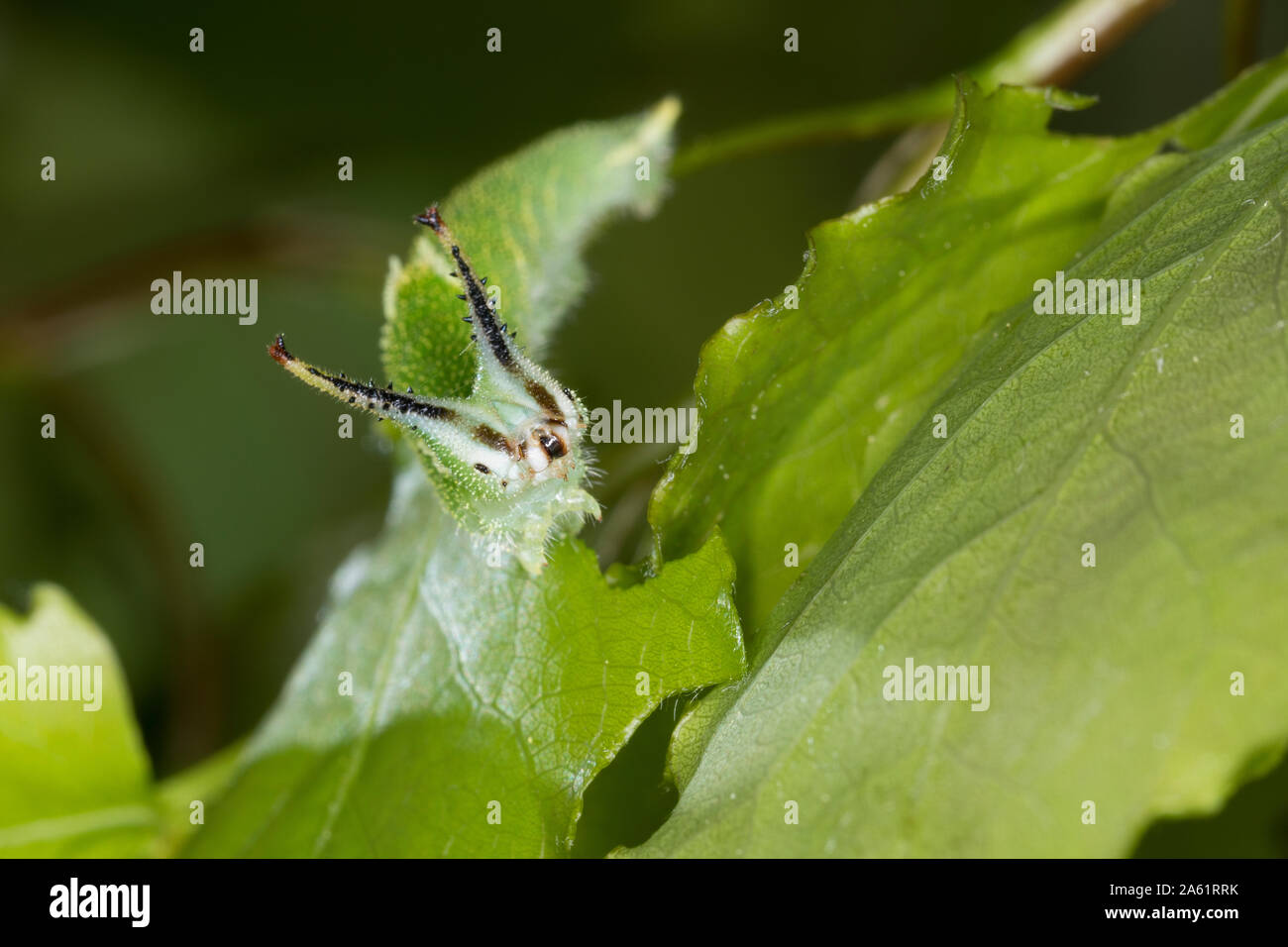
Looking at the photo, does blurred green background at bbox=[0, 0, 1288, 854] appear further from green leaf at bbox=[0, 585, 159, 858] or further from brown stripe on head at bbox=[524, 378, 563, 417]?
brown stripe on head at bbox=[524, 378, 563, 417]

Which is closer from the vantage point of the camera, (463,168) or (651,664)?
(651,664)

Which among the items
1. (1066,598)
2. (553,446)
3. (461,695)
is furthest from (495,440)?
(1066,598)

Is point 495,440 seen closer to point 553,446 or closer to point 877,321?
point 553,446

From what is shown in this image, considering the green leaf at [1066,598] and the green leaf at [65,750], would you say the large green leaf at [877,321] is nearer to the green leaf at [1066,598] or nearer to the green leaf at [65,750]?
the green leaf at [1066,598]

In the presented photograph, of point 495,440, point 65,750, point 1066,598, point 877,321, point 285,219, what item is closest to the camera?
point 1066,598
